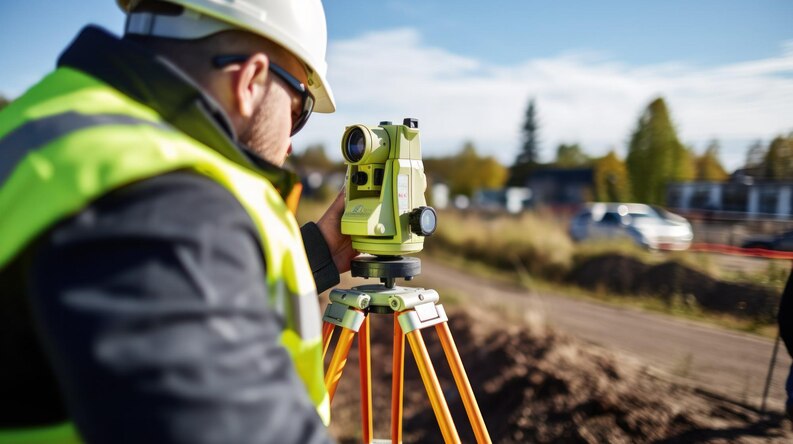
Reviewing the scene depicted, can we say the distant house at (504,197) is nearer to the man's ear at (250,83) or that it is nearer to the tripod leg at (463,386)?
the tripod leg at (463,386)

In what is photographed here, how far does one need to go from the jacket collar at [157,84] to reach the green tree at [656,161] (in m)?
12.4

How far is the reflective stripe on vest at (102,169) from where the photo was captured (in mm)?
615

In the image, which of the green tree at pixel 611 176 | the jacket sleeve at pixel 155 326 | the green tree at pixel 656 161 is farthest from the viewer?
the green tree at pixel 611 176

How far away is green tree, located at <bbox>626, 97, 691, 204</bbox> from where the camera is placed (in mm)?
11578

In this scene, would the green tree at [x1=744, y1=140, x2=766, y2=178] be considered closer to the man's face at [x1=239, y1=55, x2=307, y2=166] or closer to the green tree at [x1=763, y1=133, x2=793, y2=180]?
the green tree at [x1=763, y1=133, x2=793, y2=180]

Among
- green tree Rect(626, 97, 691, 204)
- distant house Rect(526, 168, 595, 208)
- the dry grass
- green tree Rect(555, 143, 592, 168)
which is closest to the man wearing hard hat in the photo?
the dry grass

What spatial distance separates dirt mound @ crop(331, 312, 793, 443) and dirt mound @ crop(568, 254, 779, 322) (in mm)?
1301

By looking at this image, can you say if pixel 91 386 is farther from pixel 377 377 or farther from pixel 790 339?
pixel 377 377

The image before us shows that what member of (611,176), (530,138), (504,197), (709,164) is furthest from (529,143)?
(709,164)

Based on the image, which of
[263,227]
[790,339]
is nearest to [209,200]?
[263,227]

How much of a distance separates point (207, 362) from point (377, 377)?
166 inches

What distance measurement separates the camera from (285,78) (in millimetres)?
1048

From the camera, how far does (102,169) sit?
0.62 m

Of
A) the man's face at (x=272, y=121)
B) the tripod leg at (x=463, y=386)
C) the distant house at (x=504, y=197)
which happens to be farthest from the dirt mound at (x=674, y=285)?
the distant house at (x=504, y=197)
